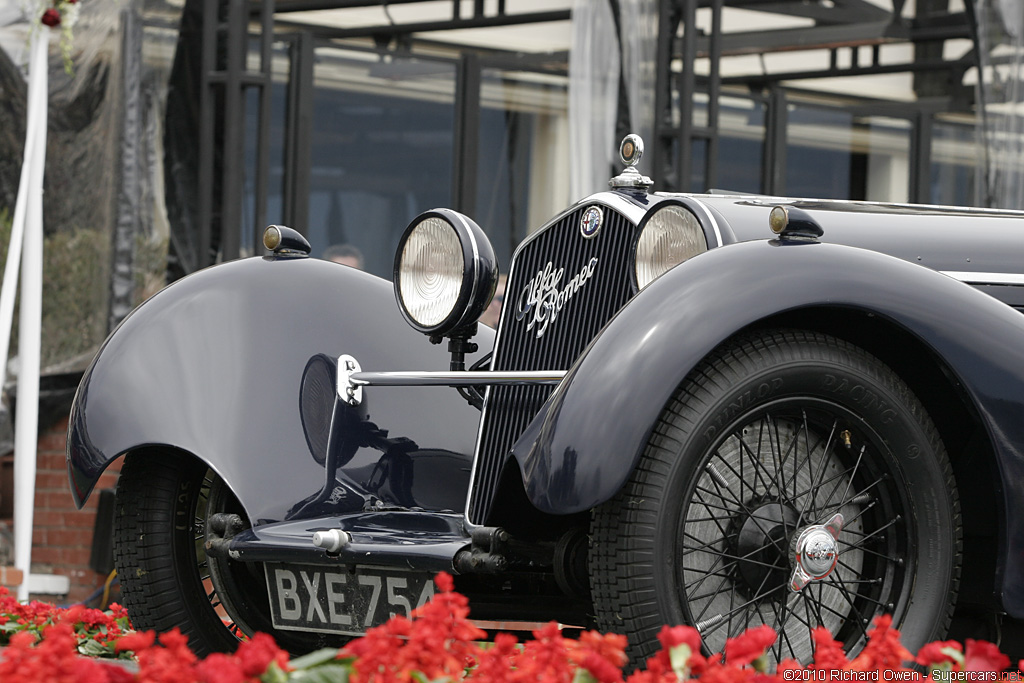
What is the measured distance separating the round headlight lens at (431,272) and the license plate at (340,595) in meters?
0.67

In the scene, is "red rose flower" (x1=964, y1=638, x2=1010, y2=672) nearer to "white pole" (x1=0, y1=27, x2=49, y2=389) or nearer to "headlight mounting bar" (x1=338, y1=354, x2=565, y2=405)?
"headlight mounting bar" (x1=338, y1=354, x2=565, y2=405)

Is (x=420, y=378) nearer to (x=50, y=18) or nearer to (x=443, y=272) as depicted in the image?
(x=443, y=272)

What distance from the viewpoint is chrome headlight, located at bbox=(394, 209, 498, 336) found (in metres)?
3.04

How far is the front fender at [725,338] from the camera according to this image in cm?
216

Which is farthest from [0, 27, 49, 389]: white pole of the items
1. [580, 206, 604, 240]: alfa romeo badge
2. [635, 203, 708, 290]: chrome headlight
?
[635, 203, 708, 290]: chrome headlight

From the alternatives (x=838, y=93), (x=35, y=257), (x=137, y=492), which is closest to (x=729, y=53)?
(x=838, y=93)

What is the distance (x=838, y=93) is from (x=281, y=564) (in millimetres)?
8920

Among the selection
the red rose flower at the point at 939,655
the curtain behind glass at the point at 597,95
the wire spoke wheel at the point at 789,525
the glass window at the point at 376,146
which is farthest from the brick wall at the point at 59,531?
the red rose flower at the point at 939,655

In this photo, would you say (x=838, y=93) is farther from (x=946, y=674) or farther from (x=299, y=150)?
(x=946, y=674)

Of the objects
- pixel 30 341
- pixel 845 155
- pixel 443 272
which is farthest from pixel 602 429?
pixel 845 155

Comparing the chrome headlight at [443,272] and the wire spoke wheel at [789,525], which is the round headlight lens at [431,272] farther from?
the wire spoke wheel at [789,525]

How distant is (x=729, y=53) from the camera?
403 inches

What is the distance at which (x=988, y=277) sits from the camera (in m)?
2.91

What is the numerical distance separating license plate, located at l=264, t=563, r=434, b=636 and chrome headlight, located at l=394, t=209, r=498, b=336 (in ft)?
2.18
